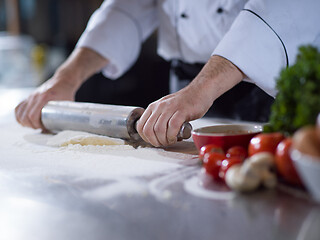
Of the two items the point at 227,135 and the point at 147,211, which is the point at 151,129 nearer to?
the point at 227,135

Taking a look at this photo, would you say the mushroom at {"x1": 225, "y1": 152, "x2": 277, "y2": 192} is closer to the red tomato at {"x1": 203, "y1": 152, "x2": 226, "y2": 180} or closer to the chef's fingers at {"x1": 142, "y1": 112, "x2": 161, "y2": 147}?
the red tomato at {"x1": 203, "y1": 152, "x2": 226, "y2": 180}

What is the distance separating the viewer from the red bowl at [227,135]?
2.92 feet

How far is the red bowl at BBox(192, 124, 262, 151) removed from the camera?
2.92 feet

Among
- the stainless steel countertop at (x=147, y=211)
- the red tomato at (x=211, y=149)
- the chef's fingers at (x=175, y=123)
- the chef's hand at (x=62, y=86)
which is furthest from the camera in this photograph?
the chef's hand at (x=62, y=86)

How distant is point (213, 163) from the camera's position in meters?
0.78

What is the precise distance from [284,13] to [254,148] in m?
0.54

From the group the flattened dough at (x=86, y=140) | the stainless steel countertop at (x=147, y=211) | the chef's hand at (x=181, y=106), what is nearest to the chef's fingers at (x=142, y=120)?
the chef's hand at (x=181, y=106)

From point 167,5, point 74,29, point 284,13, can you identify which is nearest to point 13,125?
point 167,5

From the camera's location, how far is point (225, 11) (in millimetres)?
1439

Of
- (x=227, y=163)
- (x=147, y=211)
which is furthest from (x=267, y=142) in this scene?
(x=147, y=211)

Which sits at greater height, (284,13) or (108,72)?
(284,13)

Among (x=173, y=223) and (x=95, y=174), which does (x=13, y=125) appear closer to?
(x=95, y=174)

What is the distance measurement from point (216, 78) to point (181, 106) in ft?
0.47

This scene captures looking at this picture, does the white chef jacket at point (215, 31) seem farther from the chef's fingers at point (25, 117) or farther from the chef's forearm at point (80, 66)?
the chef's fingers at point (25, 117)
